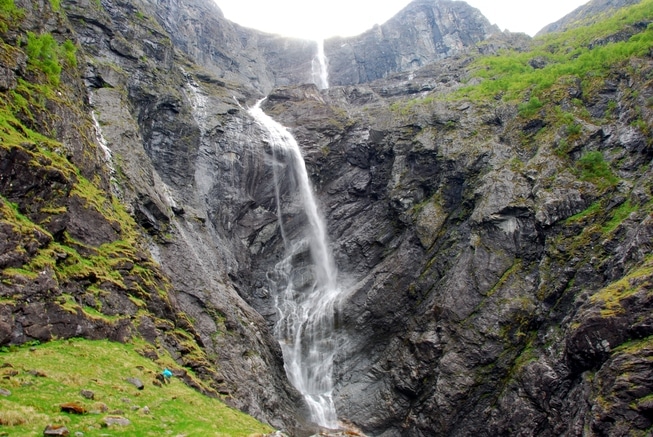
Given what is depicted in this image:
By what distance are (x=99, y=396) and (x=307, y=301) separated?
90.0 ft

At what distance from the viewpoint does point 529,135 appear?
123ft

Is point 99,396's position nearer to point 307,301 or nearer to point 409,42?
point 307,301

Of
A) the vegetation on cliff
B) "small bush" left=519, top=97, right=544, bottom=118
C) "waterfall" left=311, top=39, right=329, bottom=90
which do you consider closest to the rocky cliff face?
"waterfall" left=311, top=39, right=329, bottom=90

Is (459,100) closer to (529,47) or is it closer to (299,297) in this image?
(299,297)

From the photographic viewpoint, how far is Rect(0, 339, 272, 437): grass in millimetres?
9972

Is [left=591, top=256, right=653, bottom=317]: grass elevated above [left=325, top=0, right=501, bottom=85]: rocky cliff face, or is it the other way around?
[left=325, top=0, right=501, bottom=85]: rocky cliff face

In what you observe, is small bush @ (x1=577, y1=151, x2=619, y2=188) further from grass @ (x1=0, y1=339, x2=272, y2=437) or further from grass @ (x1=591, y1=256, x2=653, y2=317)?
grass @ (x1=0, y1=339, x2=272, y2=437)

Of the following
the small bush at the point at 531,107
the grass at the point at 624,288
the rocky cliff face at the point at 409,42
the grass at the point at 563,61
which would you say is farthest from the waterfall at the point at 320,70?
the grass at the point at 624,288

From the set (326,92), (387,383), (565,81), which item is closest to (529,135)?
(565,81)

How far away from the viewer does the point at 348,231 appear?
43062mm

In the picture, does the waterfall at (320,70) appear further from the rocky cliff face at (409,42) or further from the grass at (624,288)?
the grass at (624,288)

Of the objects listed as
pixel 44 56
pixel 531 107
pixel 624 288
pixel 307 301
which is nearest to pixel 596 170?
pixel 531 107

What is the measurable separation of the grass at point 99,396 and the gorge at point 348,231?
4.03ft

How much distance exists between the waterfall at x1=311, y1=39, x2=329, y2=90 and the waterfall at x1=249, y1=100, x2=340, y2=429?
A: 48377mm
